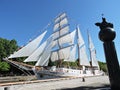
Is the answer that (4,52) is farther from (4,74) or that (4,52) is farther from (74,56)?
(74,56)

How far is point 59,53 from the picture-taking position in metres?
51.3

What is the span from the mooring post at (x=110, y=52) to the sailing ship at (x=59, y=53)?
3316cm

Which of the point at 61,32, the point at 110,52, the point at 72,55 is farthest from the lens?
the point at 61,32

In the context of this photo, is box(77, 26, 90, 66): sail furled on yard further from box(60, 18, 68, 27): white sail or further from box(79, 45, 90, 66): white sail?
box(60, 18, 68, 27): white sail

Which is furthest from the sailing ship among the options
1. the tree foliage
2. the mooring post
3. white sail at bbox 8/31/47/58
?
the mooring post

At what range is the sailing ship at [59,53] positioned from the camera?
40062 mm

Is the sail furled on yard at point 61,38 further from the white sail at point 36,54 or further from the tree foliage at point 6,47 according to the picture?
the tree foliage at point 6,47

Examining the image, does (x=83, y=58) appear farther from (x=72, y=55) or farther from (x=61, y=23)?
(x=61, y=23)

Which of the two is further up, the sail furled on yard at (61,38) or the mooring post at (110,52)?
the sail furled on yard at (61,38)

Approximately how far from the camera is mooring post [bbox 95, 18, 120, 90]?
430 cm

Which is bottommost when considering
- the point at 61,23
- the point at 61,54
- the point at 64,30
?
the point at 61,54

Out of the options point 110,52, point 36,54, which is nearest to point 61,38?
point 36,54

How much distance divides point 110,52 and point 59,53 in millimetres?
46812

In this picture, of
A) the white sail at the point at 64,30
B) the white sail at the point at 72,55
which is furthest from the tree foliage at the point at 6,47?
the white sail at the point at 72,55
